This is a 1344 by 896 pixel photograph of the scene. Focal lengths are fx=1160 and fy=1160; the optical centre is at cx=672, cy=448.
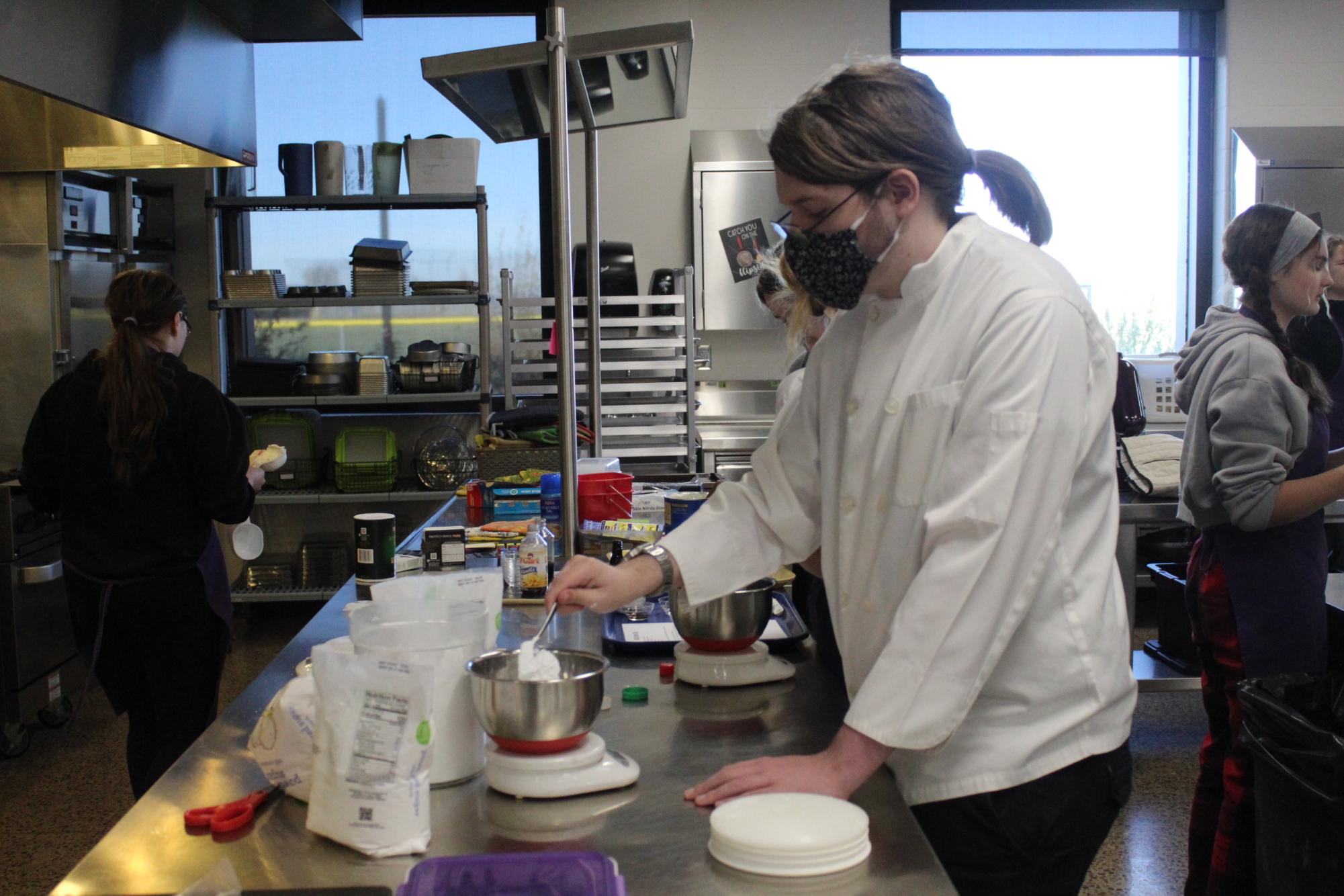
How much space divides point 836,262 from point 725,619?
517mm

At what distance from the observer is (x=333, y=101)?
562 centimetres

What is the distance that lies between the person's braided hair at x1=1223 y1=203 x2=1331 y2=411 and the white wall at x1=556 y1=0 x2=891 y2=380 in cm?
297

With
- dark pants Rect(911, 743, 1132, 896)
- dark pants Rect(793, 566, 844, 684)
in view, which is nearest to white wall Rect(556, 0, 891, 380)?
dark pants Rect(793, 566, 844, 684)

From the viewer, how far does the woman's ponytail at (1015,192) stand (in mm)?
1379

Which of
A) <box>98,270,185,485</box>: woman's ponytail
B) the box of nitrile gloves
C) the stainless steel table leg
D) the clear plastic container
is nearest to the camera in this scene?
the clear plastic container

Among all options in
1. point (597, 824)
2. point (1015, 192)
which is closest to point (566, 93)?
point (1015, 192)

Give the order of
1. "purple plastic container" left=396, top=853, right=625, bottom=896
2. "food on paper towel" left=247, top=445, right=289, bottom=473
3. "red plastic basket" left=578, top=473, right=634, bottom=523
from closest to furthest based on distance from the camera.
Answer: "purple plastic container" left=396, top=853, right=625, bottom=896, "red plastic basket" left=578, top=473, right=634, bottom=523, "food on paper towel" left=247, top=445, right=289, bottom=473

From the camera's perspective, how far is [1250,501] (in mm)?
2377

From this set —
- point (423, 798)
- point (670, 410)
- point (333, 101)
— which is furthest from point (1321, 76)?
point (423, 798)

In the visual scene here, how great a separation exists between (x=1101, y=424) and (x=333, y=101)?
5.15m

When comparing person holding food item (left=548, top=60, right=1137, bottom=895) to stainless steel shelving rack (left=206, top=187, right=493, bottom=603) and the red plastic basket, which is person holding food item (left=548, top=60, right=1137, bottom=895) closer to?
the red plastic basket

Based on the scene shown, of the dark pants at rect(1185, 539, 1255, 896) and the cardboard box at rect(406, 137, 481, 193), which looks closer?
the dark pants at rect(1185, 539, 1255, 896)

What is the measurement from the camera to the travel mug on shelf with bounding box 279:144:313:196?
5.15 meters

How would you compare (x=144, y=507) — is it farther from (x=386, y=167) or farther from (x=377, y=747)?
(x=386, y=167)
